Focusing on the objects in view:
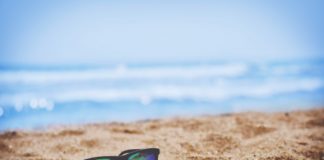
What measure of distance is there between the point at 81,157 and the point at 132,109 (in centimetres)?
444

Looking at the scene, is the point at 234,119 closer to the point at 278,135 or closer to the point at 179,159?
the point at 278,135

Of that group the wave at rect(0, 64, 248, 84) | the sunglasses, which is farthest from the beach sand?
the wave at rect(0, 64, 248, 84)

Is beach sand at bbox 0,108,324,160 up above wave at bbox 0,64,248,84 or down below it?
below

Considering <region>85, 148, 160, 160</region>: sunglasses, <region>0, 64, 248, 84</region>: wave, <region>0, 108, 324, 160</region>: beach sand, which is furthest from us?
<region>0, 64, 248, 84</region>: wave

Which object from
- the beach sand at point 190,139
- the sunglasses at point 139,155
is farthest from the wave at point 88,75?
the sunglasses at point 139,155

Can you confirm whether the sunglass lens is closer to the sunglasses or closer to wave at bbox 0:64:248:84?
the sunglasses

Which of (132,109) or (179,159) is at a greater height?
(132,109)

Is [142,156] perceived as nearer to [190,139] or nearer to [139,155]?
[139,155]

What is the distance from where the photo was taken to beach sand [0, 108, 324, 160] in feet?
11.2

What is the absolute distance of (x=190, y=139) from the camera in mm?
→ 3975

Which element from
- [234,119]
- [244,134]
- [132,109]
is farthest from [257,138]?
[132,109]

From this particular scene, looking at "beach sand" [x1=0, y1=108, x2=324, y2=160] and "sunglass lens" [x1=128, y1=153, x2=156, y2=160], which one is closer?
"sunglass lens" [x1=128, y1=153, x2=156, y2=160]

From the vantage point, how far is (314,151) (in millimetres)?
3291

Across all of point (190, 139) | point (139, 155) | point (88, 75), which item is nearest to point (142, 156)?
point (139, 155)
